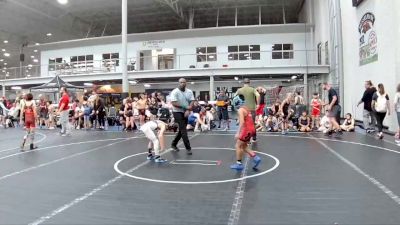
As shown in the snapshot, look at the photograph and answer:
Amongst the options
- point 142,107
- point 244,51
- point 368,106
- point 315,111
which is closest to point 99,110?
point 142,107

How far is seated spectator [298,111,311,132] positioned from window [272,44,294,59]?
13.8 metres

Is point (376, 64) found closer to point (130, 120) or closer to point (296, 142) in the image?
point (296, 142)

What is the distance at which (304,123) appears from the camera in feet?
46.7

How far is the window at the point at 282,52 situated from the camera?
2802cm

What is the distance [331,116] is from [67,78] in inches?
896

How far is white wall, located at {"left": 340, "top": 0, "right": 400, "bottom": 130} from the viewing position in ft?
41.7

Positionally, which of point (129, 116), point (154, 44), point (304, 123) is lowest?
point (304, 123)

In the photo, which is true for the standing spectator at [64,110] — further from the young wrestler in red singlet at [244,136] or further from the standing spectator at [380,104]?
the standing spectator at [380,104]

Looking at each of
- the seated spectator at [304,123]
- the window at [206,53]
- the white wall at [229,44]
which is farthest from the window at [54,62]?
the seated spectator at [304,123]

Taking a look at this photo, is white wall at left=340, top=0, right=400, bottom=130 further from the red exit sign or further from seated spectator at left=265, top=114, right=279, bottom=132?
seated spectator at left=265, top=114, right=279, bottom=132

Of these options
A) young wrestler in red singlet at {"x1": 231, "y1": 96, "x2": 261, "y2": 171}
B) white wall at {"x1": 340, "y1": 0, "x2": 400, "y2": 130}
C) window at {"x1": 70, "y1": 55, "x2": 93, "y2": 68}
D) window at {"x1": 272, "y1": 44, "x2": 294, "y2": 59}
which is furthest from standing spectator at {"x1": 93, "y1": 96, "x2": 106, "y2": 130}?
window at {"x1": 70, "y1": 55, "x2": 93, "y2": 68}

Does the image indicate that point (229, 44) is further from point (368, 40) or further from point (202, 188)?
point (202, 188)

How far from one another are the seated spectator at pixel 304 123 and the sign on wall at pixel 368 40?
360 centimetres

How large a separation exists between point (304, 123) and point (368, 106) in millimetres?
2567
